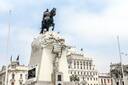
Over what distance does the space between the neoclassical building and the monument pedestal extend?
60367 millimetres

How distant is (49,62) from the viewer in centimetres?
3347

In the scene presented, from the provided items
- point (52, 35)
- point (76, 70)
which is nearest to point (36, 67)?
point (52, 35)

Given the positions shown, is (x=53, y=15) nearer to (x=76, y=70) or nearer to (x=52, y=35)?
(x=52, y=35)

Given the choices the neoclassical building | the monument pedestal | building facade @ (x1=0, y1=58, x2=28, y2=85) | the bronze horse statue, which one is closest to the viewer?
the monument pedestal

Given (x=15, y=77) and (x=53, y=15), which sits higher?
(x=53, y=15)

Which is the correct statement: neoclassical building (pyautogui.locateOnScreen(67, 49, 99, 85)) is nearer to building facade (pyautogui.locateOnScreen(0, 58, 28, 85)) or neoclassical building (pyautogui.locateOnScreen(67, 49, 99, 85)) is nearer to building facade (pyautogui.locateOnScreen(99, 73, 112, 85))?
building facade (pyautogui.locateOnScreen(99, 73, 112, 85))

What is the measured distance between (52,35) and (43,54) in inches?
120

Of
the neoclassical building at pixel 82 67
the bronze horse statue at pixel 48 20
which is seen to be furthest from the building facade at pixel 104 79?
the bronze horse statue at pixel 48 20

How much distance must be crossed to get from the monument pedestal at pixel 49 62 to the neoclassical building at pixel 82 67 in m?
60.4

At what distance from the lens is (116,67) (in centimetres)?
8206

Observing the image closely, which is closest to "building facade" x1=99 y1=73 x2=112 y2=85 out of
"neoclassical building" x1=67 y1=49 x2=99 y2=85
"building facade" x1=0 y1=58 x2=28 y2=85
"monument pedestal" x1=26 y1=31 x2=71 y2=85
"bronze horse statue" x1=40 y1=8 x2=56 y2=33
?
"neoclassical building" x1=67 y1=49 x2=99 y2=85

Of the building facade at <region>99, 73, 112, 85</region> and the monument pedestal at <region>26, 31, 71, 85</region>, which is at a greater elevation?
the monument pedestal at <region>26, 31, 71, 85</region>

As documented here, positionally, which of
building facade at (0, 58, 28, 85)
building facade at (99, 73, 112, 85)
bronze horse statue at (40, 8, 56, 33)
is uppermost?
bronze horse statue at (40, 8, 56, 33)

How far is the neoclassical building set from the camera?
95.8m
